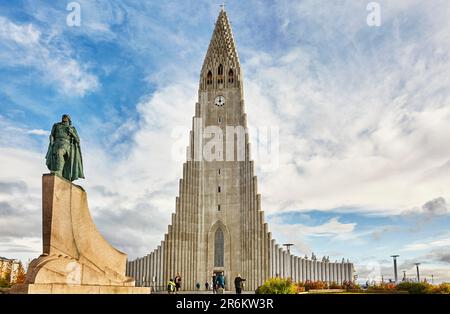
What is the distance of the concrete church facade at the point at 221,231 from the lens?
4378cm

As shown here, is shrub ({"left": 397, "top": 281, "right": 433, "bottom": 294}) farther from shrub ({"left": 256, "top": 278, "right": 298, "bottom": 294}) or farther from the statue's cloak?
the statue's cloak

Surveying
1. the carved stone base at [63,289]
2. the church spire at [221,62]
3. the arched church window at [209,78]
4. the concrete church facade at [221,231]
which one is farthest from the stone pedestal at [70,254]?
the arched church window at [209,78]

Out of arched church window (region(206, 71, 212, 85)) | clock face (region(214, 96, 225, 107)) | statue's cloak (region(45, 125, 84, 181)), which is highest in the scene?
arched church window (region(206, 71, 212, 85))

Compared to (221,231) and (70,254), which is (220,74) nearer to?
(221,231)

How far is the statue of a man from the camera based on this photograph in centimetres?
1390

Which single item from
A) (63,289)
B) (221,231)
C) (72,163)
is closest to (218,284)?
(72,163)

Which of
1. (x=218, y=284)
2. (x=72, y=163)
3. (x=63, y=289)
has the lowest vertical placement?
(x=218, y=284)

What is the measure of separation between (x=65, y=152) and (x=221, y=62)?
3871 centimetres

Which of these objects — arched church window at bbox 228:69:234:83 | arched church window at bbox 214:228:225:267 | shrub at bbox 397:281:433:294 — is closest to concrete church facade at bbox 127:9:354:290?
arched church window at bbox 214:228:225:267

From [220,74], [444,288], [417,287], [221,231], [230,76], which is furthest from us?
[220,74]

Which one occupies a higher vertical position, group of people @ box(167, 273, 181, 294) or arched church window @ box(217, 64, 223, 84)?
arched church window @ box(217, 64, 223, 84)

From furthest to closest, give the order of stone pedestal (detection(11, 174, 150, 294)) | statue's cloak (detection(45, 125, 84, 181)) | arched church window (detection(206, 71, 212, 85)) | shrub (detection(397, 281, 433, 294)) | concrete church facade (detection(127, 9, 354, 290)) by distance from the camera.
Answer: arched church window (detection(206, 71, 212, 85))
concrete church facade (detection(127, 9, 354, 290))
shrub (detection(397, 281, 433, 294))
statue's cloak (detection(45, 125, 84, 181))
stone pedestal (detection(11, 174, 150, 294))

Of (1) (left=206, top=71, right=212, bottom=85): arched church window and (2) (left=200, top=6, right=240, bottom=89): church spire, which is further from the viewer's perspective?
(1) (left=206, top=71, right=212, bottom=85): arched church window

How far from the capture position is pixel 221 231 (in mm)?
45312
